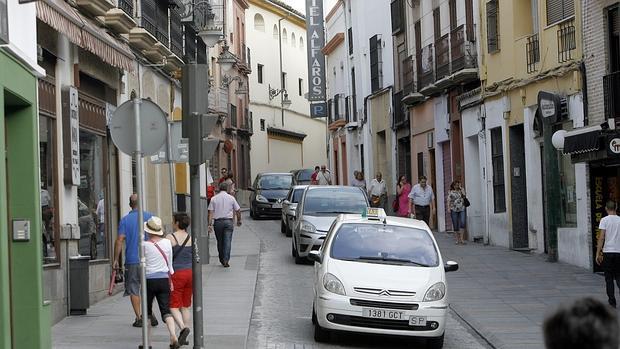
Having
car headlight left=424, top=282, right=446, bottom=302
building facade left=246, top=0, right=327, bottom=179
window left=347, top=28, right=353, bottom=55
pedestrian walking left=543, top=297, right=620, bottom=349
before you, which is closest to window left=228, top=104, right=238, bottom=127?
building facade left=246, top=0, right=327, bottom=179

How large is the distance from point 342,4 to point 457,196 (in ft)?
85.4

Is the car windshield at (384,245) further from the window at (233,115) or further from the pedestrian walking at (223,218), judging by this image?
the window at (233,115)

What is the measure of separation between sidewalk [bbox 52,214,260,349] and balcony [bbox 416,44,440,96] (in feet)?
40.6

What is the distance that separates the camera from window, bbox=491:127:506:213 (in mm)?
27625

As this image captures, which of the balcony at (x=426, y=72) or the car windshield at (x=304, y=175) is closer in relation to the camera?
the balcony at (x=426, y=72)

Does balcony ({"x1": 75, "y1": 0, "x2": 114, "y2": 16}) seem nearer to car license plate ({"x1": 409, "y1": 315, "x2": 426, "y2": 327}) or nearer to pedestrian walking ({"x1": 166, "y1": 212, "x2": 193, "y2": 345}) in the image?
pedestrian walking ({"x1": 166, "y1": 212, "x2": 193, "y2": 345})

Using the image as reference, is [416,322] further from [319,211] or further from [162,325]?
[319,211]

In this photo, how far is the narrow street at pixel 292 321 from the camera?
13742mm

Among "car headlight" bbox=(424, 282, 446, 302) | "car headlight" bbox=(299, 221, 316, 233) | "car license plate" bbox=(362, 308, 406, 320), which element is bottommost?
"car license plate" bbox=(362, 308, 406, 320)

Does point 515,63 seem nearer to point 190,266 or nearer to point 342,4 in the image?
point 190,266

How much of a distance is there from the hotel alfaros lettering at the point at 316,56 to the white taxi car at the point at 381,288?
45789 millimetres

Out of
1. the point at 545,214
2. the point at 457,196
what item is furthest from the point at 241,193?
the point at 545,214

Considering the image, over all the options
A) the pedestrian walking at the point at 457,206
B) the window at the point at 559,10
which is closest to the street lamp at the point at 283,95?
the pedestrian walking at the point at 457,206

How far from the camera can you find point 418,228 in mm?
14578
